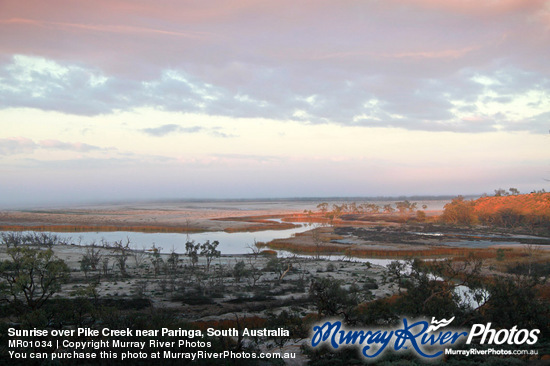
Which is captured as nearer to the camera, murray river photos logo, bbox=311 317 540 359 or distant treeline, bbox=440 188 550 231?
murray river photos logo, bbox=311 317 540 359

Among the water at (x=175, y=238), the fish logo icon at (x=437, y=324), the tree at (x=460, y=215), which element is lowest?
the water at (x=175, y=238)

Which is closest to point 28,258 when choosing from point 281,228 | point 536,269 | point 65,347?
point 65,347

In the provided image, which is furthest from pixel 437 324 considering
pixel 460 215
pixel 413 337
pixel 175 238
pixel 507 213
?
pixel 460 215

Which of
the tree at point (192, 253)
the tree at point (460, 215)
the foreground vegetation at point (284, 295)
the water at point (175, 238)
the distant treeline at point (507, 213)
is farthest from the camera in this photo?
the tree at point (460, 215)

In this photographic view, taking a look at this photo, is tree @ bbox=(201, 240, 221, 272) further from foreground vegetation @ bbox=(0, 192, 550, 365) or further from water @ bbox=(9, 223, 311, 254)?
water @ bbox=(9, 223, 311, 254)

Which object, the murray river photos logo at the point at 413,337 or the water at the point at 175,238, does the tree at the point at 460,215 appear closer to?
the water at the point at 175,238

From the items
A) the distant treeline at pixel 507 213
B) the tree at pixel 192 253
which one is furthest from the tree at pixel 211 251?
the distant treeline at pixel 507 213

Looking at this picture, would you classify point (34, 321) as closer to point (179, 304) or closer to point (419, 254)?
point (179, 304)

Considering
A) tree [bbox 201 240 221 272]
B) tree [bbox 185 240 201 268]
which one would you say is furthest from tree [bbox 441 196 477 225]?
tree [bbox 185 240 201 268]
